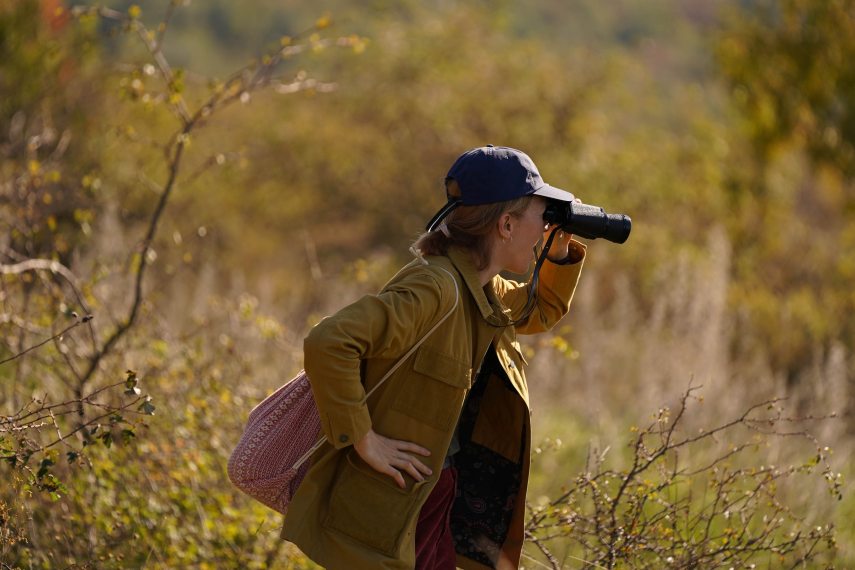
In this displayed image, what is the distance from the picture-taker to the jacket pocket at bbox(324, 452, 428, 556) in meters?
2.72

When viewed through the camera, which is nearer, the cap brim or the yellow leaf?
the cap brim

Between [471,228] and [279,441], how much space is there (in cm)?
74

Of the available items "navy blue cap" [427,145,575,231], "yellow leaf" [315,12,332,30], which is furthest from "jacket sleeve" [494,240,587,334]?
"yellow leaf" [315,12,332,30]

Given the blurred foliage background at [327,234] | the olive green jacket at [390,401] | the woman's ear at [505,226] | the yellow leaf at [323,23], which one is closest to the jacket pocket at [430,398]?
the olive green jacket at [390,401]

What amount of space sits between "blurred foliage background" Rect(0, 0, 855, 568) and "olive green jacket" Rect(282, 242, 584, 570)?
0.61 metres

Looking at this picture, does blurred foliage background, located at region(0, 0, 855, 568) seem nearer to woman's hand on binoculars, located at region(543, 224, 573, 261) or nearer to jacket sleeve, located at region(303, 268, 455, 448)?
jacket sleeve, located at region(303, 268, 455, 448)

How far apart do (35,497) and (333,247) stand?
10587 mm

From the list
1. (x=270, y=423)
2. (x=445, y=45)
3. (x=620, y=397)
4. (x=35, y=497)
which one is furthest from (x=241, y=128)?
(x=270, y=423)

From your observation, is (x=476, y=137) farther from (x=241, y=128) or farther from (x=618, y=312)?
(x=618, y=312)

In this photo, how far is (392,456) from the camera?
272cm

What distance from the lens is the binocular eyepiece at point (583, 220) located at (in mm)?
2908

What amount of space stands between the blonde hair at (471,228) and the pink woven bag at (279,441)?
1.54 feet

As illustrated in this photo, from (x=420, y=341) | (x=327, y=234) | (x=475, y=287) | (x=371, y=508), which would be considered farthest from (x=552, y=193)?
(x=327, y=234)

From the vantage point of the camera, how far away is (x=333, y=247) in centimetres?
1459
